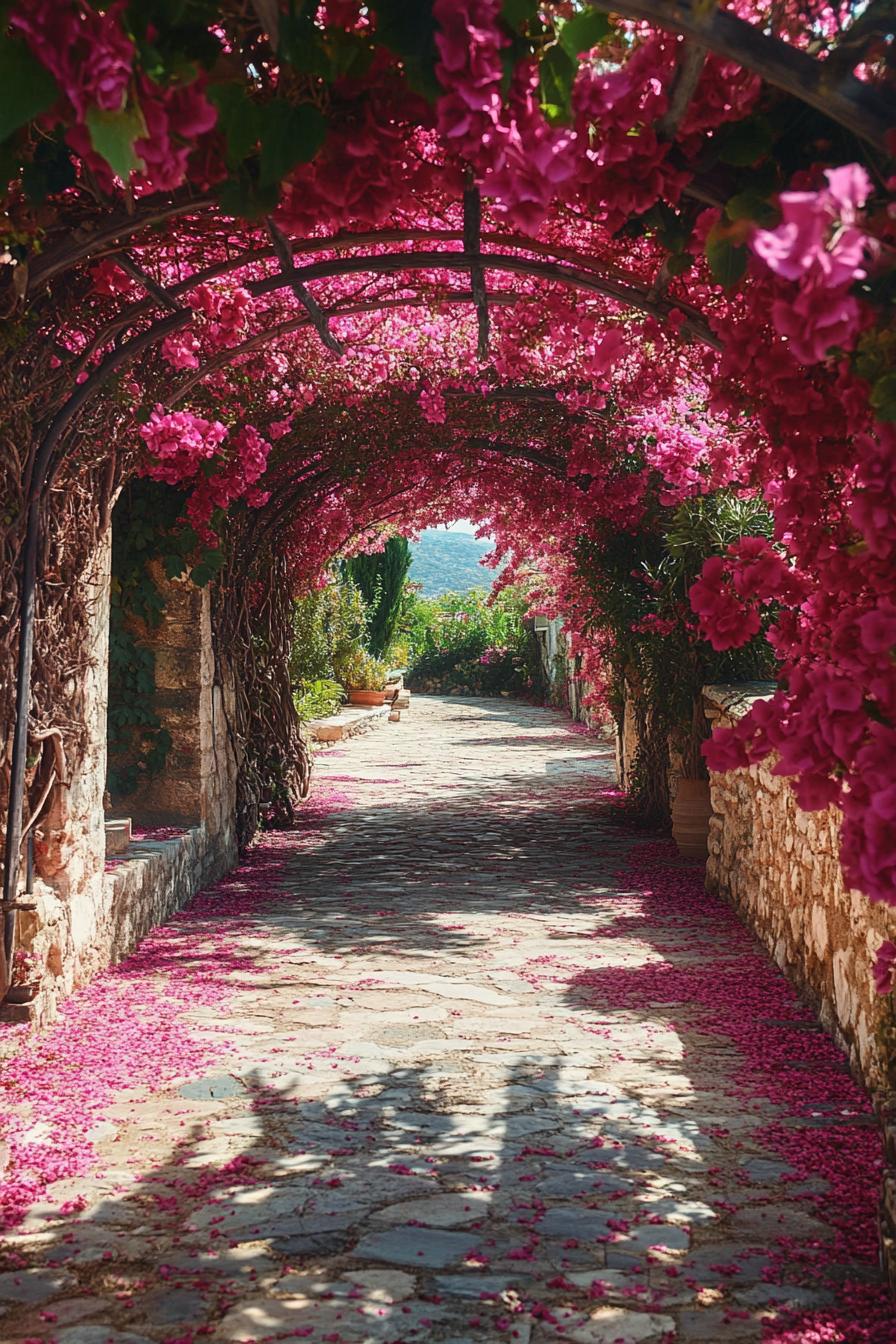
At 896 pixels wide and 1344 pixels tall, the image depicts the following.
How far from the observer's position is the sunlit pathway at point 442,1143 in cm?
243

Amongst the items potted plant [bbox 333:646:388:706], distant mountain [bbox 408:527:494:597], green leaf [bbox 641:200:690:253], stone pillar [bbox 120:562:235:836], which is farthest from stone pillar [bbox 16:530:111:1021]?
distant mountain [bbox 408:527:494:597]

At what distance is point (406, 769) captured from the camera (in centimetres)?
1339

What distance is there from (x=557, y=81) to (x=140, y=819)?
5.71 m

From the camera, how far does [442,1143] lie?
327cm

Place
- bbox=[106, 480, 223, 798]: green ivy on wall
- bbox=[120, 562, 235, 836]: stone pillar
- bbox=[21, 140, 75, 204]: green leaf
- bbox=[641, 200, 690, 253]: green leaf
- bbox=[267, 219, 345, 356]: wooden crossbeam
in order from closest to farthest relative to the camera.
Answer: bbox=[641, 200, 690, 253]: green leaf
bbox=[21, 140, 75, 204]: green leaf
bbox=[267, 219, 345, 356]: wooden crossbeam
bbox=[106, 480, 223, 798]: green ivy on wall
bbox=[120, 562, 235, 836]: stone pillar

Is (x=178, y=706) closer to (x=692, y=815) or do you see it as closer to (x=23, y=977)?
(x=23, y=977)

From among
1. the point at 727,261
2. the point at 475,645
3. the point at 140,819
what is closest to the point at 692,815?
the point at 140,819

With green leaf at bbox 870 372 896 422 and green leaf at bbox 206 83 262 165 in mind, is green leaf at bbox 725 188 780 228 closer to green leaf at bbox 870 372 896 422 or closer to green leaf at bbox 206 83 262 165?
→ green leaf at bbox 870 372 896 422

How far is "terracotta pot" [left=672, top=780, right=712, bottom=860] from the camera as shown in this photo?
8.00 m

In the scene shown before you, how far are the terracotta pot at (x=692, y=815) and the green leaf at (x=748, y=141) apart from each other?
6246mm

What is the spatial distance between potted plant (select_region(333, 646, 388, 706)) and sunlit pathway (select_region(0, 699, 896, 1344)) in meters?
13.0

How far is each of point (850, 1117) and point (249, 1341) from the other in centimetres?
185

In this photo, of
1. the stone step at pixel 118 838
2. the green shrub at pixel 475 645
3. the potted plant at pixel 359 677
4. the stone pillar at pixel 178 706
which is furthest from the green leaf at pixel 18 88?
the green shrub at pixel 475 645

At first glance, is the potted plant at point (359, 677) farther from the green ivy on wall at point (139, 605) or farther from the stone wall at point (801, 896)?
the stone wall at point (801, 896)
